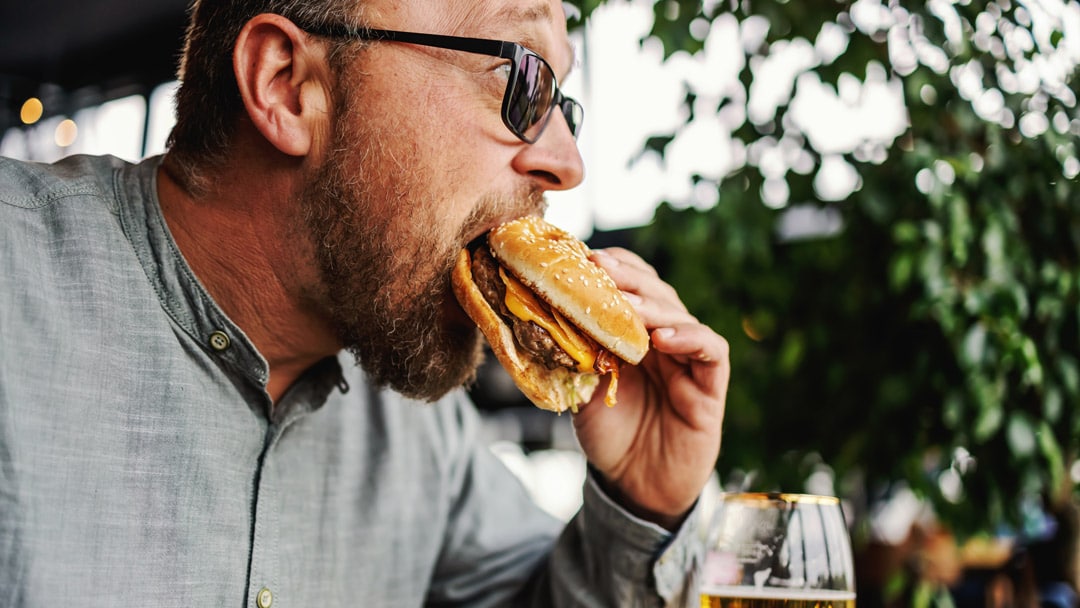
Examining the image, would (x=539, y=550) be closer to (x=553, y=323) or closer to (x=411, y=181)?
(x=553, y=323)

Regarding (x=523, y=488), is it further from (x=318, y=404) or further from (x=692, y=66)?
(x=692, y=66)

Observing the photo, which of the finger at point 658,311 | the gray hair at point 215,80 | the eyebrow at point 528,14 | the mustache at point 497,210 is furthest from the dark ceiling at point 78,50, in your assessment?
the finger at point 658,311

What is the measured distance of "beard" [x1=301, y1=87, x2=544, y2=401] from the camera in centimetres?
142

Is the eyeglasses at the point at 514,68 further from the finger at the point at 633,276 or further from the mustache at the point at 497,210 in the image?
the finger at the point at 633,276

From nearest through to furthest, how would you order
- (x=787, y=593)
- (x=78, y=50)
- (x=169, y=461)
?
(x=787, y=593), (x=169, y=461), (x=78, y=50)

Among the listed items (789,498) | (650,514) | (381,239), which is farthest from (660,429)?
(381,239)

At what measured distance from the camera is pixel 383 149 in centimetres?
142

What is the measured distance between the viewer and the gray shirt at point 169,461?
119cm

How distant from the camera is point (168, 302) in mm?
1381

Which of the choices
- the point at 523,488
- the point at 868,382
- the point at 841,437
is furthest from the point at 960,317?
the point at 523,488

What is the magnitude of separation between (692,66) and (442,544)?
138 centimetres

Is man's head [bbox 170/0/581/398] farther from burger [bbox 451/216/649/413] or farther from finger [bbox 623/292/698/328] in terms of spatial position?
finger [bbox 623/292/698/328]

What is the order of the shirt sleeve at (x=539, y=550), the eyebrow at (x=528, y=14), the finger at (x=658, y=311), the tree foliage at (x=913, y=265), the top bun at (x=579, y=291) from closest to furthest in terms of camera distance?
the top bun at (x=579, y=291), the finger at (x=658, y=311), the eyebrow at (x=528, y=14), the shirt sleeve at (x=539, y=550), the tree foliage at (x=913, y=265)

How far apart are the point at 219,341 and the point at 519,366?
501mm
